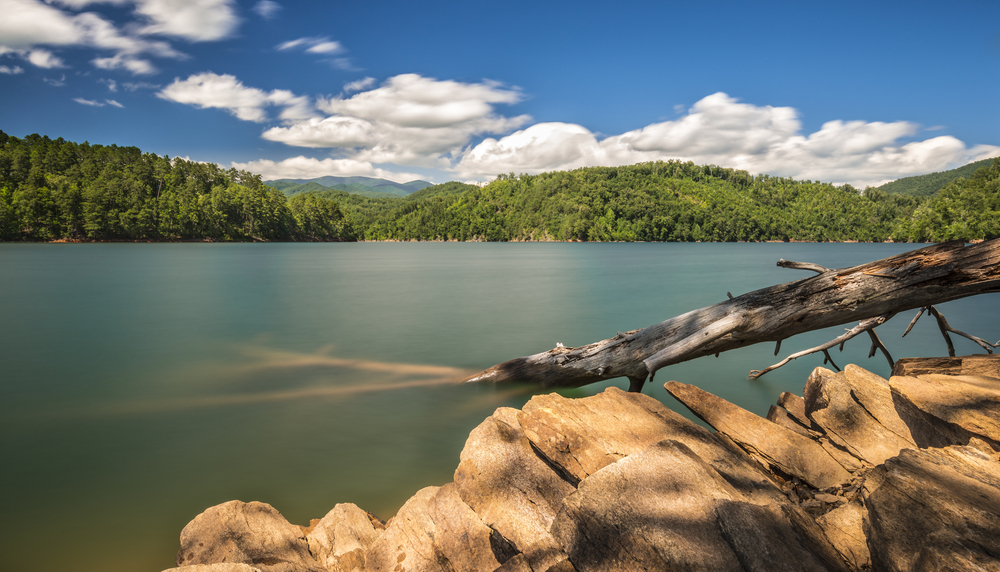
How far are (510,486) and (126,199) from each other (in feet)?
412

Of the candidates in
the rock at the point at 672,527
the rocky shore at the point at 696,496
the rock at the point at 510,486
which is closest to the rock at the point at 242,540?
the rocky shore at the point at 696,496

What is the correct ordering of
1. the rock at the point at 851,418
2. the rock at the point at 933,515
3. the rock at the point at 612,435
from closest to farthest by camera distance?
1. the rock at the point at 933,515
2. the rock at the point at 612,435
3. the rock at the point at 851,418

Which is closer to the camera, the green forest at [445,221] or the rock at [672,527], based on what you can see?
the rock at [672,527]

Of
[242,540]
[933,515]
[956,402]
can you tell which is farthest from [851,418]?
[242,540]

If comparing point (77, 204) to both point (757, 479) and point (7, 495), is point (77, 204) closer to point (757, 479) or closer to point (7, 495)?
point (7, 495)

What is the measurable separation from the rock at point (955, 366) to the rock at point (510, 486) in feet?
14.7

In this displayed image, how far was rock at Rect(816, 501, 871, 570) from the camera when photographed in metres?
2.54

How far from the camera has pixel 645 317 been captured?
Result: 756 inches

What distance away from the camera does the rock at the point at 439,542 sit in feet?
10.5

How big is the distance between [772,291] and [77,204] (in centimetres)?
12241

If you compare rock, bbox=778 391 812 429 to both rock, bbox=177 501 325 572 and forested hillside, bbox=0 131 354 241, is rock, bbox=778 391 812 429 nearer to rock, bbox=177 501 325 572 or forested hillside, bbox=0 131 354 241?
rock, bbox=177 501 325 572

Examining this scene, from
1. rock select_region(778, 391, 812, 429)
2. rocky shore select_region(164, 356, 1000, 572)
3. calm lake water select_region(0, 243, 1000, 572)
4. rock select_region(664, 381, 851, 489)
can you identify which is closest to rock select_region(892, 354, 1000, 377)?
rocky shore select_region(164, 356, 1000, 572)

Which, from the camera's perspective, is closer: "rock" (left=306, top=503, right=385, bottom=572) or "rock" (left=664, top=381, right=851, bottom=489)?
"rock" (left=306, top=503, right=385, bottom=572)

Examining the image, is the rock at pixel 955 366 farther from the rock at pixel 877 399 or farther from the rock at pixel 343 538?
the rock at pixel 343 538
